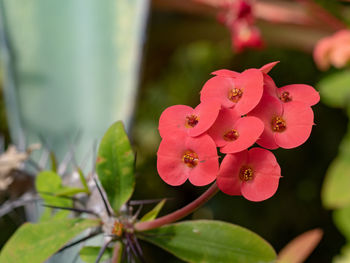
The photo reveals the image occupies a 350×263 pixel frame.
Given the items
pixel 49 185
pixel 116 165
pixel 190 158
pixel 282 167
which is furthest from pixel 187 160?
pixel 282 167

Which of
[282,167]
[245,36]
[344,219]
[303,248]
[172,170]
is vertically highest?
[172,170]

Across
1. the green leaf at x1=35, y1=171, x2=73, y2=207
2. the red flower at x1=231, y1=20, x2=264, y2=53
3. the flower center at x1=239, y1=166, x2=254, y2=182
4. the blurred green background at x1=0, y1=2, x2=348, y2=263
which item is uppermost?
the flower center at x1=239, y1=166, x2=254, y2=182

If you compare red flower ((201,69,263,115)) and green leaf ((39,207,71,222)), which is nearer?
red flower ((201,69,263,115))

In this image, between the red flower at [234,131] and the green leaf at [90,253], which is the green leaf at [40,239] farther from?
the red flower at [234,131]

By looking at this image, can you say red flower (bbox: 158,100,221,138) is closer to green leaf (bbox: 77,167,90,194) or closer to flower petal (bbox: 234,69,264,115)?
flower petal (bbox: 234,69,264,115)

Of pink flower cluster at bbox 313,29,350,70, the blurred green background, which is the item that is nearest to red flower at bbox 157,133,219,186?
pink flower cluster at bbox 313,29,350,70

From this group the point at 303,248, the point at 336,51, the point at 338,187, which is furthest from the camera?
the point at 338,187

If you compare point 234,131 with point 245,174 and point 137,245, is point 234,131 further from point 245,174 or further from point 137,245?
point 137,245

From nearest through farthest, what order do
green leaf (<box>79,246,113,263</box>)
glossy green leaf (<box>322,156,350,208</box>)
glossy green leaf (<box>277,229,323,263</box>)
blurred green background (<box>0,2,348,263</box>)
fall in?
green leaf (<box>79,246,113,263</box>) < glossy green leaf (<box>277,229,323,263</box>) < glossy green leaf (<box>322,156,350,208</box>) < blurred green background (<box>0,2,348,263</box>)
